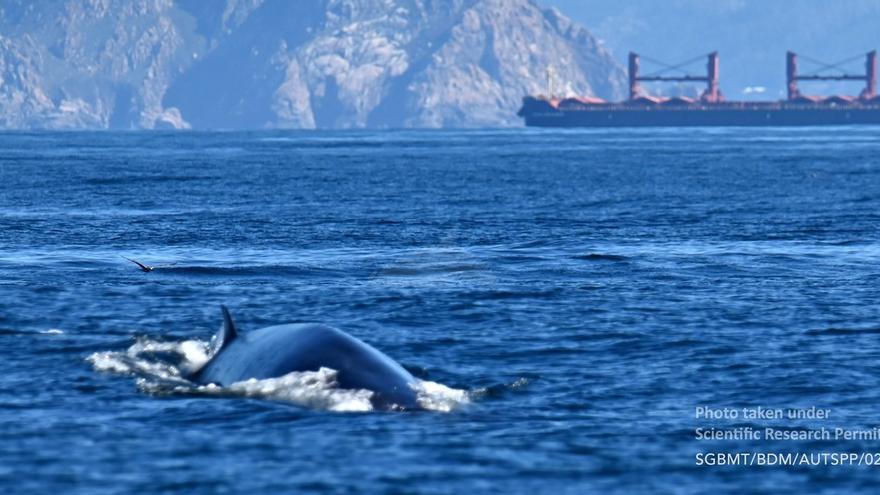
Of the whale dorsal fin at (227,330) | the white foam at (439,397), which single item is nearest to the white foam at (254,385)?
the white foam at (439,397)

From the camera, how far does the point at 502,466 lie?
1644cm

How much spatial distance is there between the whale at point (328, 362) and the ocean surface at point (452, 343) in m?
0.19

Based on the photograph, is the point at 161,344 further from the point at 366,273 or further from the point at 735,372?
the point at 366,273

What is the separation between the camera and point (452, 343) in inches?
969

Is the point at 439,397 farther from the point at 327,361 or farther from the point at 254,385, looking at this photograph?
the point at 254,385

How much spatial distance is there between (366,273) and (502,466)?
18.6m

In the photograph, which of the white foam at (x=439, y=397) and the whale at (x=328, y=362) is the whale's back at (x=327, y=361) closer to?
the whale at (x=328, y=362)

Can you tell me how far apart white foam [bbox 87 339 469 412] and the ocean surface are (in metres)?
0.04

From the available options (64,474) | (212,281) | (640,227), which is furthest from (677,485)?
(640,227)

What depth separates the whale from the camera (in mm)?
18547

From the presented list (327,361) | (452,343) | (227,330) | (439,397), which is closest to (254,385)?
(327,361)

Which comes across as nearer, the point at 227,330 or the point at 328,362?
the point at 328,362

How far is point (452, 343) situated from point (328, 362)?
629 centimetres

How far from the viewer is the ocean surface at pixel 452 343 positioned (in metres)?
16.5
